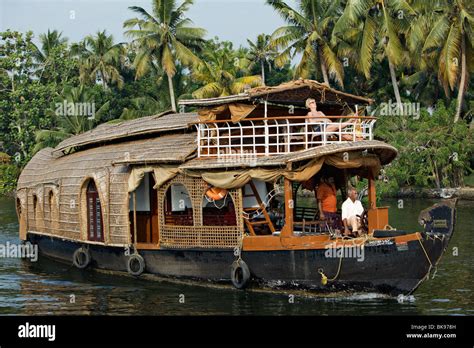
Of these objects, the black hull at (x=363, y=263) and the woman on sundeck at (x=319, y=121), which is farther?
the woman on sundeck at (x=319, y=121)

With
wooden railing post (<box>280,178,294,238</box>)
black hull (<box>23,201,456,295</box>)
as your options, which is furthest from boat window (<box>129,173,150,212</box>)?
wooden railing post (<box>280,178,294,238</box>)

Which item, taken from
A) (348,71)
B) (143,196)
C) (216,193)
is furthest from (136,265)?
(348,71)

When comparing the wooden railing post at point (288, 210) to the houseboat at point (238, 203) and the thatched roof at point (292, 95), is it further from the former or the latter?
the thatched roof at point (292, 95)

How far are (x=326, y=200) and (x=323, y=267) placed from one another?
163 cm

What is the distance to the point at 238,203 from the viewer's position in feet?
36.9

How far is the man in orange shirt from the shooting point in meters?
11.8

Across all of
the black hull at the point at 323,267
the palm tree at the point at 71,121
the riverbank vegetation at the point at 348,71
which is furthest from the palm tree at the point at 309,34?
the black hull at the point at 323,267

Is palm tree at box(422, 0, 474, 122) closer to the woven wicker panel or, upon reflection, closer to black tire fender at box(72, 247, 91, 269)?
black tire fender at box(72, 247, 91, 269)

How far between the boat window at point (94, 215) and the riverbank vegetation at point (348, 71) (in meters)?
14.5

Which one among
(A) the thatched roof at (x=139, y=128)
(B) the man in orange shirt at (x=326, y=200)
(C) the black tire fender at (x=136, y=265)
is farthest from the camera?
(A) the thatched roof at (x=139, y=128)

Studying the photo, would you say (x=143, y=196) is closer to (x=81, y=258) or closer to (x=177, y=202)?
(x=177, y=202)

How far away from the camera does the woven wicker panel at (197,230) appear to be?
36.9 feet
